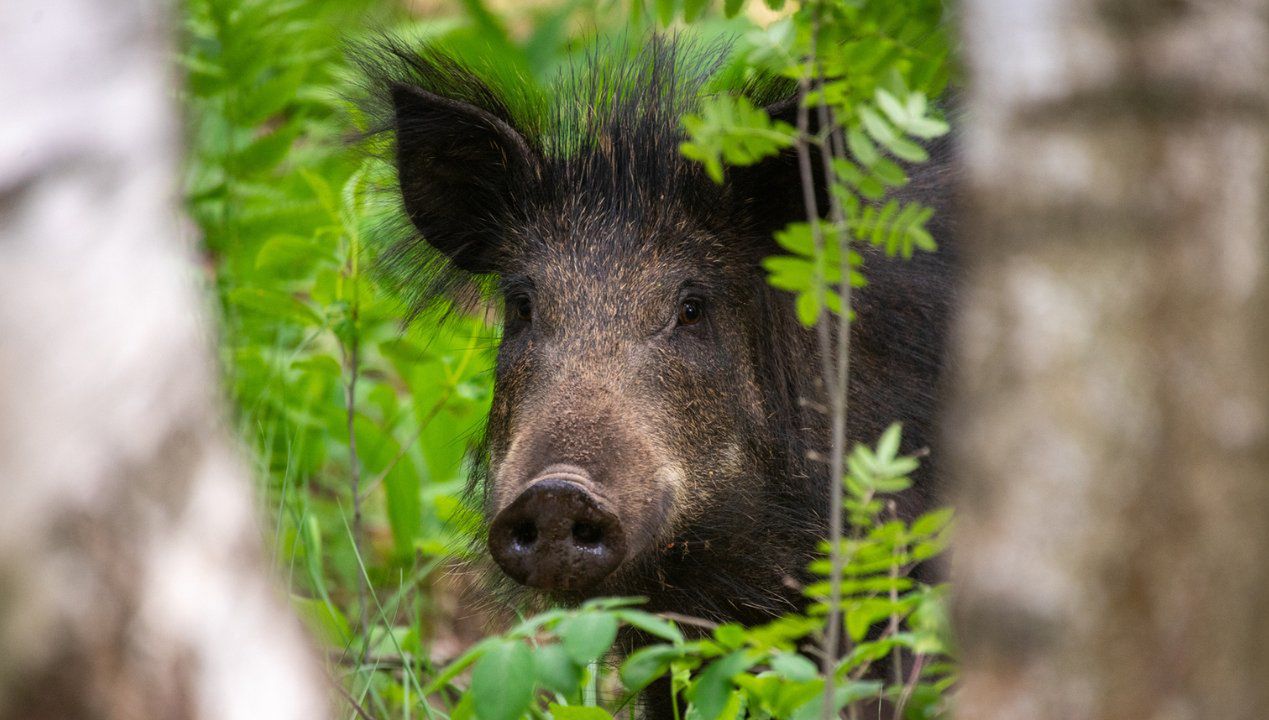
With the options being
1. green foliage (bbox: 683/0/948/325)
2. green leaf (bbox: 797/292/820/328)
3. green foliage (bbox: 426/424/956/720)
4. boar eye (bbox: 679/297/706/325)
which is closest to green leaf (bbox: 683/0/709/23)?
green foliage (bbox: 683/0/948/325)

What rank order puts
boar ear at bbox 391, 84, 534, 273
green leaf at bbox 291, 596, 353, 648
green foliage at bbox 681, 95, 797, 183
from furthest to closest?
boar ear at bbox 391, 84, 534, 273, green leaf at bbox 291, 596, 353, 648, green foliage at bbox 681, 95, 797, 183

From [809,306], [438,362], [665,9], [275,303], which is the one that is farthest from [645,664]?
[438,362]

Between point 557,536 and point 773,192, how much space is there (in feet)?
4.44

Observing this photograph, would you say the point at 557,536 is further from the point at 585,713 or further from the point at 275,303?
the point at 275,303

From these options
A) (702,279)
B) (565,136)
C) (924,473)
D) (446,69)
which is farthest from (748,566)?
(446,69)

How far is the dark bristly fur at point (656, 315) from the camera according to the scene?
11.4 ft

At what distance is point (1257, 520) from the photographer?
1.43 metres

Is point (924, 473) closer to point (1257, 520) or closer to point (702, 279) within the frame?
point (702, 279)

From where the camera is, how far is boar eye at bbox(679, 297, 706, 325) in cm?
377

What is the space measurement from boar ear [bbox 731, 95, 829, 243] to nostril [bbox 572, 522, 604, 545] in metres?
1.20

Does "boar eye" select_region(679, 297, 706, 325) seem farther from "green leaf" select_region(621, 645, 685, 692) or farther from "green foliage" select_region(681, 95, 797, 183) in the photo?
"green leaf" select_region(621, 645, 685, 692)

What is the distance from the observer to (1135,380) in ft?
4.78

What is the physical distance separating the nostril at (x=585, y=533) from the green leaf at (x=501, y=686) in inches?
44.2

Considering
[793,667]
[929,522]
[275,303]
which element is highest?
[929,522]
